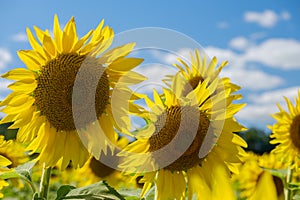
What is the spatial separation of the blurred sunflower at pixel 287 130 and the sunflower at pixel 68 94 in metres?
2.91

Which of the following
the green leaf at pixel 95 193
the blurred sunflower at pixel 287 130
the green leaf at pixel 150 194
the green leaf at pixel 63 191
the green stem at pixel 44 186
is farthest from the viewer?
the blurred sunflower at pixel 287 130

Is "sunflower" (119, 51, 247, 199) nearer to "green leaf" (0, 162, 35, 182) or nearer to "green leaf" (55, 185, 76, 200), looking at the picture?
"green leaf" (55, 185, 76, 200)

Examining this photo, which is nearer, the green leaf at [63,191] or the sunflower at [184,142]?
the green leaf at [63,191]

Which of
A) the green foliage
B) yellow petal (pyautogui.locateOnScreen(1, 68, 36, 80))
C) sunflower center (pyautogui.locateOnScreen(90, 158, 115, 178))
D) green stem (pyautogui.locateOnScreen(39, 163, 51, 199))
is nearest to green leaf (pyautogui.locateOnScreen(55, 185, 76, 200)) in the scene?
the green foliage

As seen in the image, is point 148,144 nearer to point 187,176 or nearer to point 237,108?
point 187,176

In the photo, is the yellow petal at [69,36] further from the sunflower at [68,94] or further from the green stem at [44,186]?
the green stem at [44,186]

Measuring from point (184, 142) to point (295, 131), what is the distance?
2.90m

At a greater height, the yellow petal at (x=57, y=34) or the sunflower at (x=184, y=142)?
the yellow petal at (x=57, y=34)

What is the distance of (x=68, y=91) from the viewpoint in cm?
265

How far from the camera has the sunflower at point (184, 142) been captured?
2562mm

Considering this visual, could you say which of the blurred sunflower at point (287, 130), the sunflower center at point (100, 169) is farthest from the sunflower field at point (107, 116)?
the sunflower center at point (100, 169)

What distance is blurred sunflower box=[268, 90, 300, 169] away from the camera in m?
5.14

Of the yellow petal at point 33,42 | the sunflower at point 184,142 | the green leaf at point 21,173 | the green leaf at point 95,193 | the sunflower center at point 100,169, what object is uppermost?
the yellow petal at point 33,42

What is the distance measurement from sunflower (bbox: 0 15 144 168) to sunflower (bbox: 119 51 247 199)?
18 centimetres
